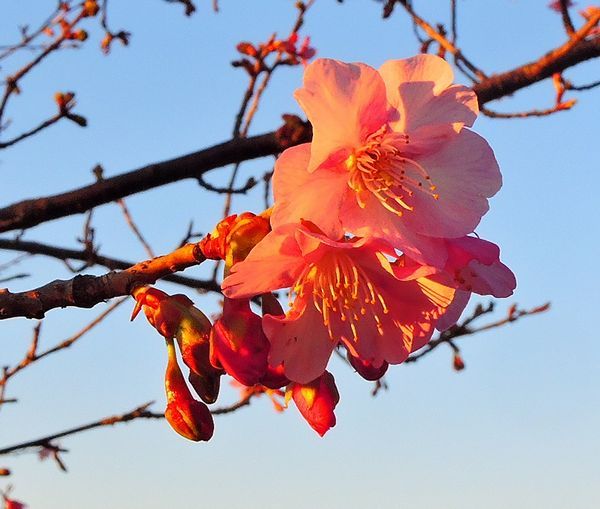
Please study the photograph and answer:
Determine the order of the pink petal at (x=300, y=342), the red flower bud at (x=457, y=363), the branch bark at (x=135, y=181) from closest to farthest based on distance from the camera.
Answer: the pink petal at (x=300, y=342), the branch bark at (x=135, y=181), the red flower bud at (x=457, y=363)

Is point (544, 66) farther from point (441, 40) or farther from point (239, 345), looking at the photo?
point (239, 345)

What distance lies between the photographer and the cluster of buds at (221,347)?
111 centimetres

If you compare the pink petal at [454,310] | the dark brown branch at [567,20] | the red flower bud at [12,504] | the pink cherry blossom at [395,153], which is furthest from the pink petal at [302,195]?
the red flower bud at [12,504]

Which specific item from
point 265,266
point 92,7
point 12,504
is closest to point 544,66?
point 265,266

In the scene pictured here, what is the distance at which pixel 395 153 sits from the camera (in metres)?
1.36

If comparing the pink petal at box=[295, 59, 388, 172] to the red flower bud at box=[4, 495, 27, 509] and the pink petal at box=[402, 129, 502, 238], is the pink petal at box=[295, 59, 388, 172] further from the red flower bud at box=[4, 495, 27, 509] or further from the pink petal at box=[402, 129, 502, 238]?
the red flower bud at box=[4, 495, 27, 509]

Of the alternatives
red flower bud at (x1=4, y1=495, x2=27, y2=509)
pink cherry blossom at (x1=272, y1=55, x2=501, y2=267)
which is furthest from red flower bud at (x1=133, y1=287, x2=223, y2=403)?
red flower bud at (x1=4, y1=495, x2=27, y2=509)

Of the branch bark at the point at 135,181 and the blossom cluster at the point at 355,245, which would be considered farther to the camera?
the branch bark at the point at 135,181

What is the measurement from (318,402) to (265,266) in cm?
25

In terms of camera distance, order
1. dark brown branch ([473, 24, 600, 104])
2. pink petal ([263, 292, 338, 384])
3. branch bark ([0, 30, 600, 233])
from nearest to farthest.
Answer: pink petal ([263, 292, 338, 384]), branch bark ([0, 30, 600, 233]), dark brown branch ([473, 24, 600, 104])

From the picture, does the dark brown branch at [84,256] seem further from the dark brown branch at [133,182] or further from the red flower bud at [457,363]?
the red flower bud at [457,363]

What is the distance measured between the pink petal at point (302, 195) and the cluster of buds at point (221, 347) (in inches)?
1.5

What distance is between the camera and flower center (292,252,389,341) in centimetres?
126

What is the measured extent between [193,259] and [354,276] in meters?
0.26
